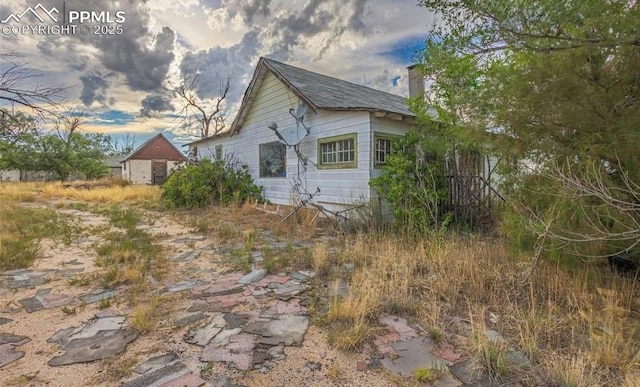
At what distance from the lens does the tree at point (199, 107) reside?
2357cm

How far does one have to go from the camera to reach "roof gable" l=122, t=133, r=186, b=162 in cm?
2828

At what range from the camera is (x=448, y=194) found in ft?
23.0

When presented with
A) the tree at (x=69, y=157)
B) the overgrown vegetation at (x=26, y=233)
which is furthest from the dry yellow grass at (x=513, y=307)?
the tree at (x=69, y=157)

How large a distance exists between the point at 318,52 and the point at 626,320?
13.8m

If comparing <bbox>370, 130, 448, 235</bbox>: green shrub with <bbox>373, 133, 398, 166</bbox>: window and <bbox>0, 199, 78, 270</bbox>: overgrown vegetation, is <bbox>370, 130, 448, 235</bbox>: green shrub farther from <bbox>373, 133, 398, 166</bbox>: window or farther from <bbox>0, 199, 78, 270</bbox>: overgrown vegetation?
<bbox>0, 199, 78, 270</bbox>: overgrown vegetation

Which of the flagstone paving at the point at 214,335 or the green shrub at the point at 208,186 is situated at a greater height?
the green shrub at the point at 208,186

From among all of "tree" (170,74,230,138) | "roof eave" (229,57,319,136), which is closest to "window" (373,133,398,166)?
"roof eave" (229,57,319,136)

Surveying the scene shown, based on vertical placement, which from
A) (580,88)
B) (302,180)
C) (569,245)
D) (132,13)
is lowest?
(569,245)

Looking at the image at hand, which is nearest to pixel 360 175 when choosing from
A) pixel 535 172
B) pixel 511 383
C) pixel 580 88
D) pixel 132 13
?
pixel 535 172

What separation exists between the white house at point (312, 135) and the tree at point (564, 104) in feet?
12.2

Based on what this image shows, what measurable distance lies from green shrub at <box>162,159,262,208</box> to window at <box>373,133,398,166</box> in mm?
5109

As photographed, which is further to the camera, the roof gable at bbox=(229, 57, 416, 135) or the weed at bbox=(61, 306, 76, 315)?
the roof gable at bbox=(229, 57, 416, 135)

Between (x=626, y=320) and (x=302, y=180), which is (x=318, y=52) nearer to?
(x=302, y=180)

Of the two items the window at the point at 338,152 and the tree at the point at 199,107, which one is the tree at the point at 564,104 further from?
the tree at the point at 199,107
